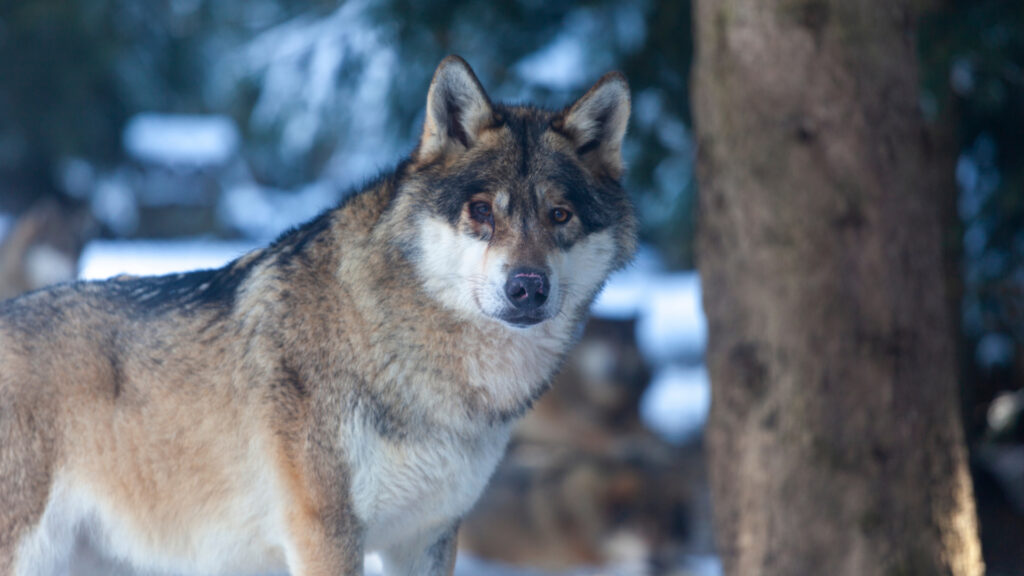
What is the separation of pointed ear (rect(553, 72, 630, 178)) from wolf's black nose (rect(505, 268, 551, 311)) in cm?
66

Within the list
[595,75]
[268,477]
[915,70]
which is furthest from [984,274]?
[268,477]

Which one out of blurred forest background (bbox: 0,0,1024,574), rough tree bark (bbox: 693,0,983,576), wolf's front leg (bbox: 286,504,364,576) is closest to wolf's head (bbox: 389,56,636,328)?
wolf's front leg (bbox: 286,504,364,576)

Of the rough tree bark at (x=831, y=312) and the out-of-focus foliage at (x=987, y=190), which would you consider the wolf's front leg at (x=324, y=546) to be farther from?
the out-of-focus foliage at (x=987, y=190)

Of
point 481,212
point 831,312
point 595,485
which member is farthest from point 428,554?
point 595,485

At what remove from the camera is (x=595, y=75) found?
22.5 ft

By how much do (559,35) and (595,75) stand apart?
462 millimetres

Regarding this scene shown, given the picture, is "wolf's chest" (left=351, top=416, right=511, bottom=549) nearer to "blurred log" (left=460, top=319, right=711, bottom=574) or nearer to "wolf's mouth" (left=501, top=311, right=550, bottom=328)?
"wolf's mouth" (left=501, top=311, right=550, bottom=328)

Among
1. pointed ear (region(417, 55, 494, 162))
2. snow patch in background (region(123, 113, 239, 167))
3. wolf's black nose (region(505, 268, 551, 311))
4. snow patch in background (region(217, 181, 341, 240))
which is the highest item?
snow patch in background (region(123, 113, 239, 167))

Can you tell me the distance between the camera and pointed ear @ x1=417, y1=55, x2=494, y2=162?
3135 millimetres

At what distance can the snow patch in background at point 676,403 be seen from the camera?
1004 cm

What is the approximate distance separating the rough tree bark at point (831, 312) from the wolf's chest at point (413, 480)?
2.04 m

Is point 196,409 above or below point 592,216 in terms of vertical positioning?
below

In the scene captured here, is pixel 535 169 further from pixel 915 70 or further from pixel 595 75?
pixel 595 75

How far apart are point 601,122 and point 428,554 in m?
1.71
